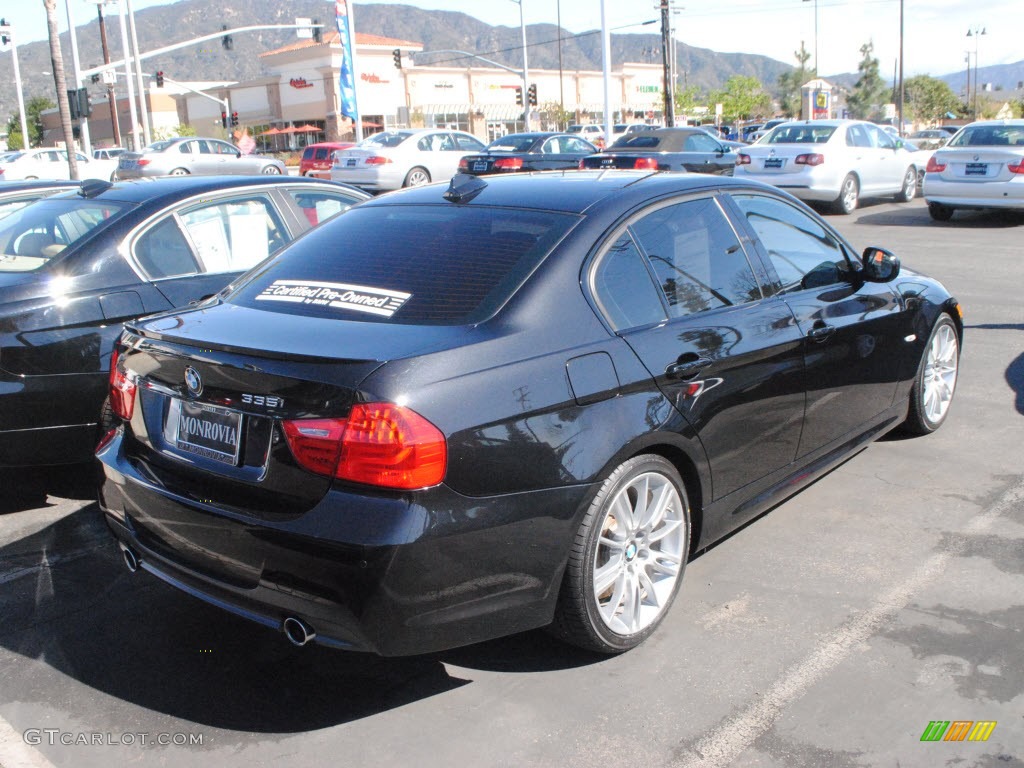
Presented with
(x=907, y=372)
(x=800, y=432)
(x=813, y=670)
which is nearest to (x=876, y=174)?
(x=907, y=372)

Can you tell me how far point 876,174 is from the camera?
60.1ft

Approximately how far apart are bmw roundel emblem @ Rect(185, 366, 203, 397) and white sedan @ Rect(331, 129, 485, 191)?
21357 mm

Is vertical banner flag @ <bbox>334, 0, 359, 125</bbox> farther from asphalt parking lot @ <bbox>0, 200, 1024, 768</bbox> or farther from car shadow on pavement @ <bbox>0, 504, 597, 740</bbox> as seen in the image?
car shadow on pavement @ <bbox>0, 504, 597, 740</bbox>

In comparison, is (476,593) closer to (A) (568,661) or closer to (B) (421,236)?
(A) (568,661)

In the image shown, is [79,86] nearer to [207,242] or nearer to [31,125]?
[207,242]

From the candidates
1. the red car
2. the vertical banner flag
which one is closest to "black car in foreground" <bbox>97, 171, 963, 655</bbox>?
the red car

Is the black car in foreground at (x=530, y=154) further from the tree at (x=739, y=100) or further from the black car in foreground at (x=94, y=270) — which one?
the tree at (x=739, y=100)

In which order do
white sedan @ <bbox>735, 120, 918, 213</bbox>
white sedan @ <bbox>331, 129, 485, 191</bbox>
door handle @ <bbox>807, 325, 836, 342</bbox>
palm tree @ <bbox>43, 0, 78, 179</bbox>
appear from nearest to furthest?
door handle @ <bbox>807, 325, 836, 342</bbox> < white sedan @ <bbox>735, 120, 918, 213</bbox> < palm tree @ <bbox>43, 0, 78, 179</bbox> < white sedan @ <bbox>331, 129, 485, 191</bbox>

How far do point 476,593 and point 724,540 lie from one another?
1.86m

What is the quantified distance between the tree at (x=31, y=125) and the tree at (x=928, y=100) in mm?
72736

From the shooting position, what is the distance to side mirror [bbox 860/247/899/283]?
4.81 metres

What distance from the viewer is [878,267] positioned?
15.8ft
